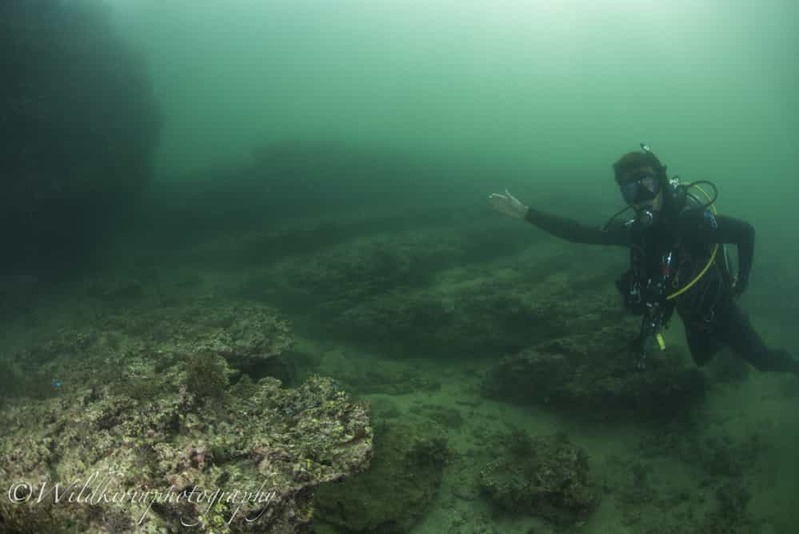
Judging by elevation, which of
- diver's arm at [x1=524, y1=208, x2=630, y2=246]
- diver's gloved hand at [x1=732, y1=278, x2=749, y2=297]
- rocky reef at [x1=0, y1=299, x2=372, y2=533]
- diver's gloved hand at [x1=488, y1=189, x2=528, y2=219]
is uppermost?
diver's gloved hand at [x1=488, y1=189, x2=528, y2=219]

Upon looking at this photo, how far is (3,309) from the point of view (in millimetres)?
11195

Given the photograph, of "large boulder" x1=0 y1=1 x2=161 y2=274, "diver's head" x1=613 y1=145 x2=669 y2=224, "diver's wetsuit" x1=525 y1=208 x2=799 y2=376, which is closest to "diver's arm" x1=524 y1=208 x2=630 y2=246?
"diver's wetsuit" x1=525 y1=208 x2=799 y2=376

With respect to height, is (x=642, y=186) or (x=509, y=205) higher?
(x=642, y=186)

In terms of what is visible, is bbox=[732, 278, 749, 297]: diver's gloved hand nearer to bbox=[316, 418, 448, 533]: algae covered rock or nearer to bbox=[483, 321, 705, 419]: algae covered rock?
bbox=[483, 321, 705, 419]: algae covered rock

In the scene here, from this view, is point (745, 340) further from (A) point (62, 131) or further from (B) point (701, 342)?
(A) point (62, 131)

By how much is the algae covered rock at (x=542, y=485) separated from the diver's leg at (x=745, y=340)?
3682mm

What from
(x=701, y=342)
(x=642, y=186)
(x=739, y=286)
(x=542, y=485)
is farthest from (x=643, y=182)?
(x=542, y=485)

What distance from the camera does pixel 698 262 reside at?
6.35 metres

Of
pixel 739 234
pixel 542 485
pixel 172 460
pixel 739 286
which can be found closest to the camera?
pixel 172 460

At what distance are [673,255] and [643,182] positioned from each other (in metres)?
1.16

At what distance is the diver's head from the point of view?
613 cm

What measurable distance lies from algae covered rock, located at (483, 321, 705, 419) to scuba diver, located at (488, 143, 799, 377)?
80 cm

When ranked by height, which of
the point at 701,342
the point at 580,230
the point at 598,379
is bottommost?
the point at 598,379

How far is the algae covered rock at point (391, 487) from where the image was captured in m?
3.83
